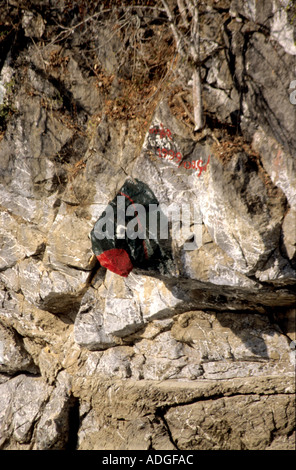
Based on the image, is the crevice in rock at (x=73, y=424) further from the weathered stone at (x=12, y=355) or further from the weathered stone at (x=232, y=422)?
the weathered stone at (x=232, y=422)

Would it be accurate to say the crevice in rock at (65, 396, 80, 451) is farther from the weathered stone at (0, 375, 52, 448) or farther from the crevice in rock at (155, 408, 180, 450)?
the crevice in rock at (155, 408, 180, 450)

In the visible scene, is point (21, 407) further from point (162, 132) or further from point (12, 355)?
point (162, 132)

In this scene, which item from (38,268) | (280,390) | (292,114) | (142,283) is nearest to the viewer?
(292,114)

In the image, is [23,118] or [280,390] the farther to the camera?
[23,118]

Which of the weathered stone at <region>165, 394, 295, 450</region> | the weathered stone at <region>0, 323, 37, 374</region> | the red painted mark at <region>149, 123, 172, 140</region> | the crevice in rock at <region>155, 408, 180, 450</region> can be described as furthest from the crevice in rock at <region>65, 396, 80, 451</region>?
the red painted mark at <region>149, 123, 172, 140</region>

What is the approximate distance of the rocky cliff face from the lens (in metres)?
4.35

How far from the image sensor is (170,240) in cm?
468

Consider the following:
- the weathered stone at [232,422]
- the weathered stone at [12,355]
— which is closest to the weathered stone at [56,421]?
the weathered stone at [12,355]

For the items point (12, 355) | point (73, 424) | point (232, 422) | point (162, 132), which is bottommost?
point (73, 424)

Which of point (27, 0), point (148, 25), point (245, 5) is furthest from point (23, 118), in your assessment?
point (245, 5)

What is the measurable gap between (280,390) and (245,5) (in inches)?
177

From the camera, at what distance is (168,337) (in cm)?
527

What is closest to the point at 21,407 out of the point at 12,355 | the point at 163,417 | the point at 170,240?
the point at 12,355
